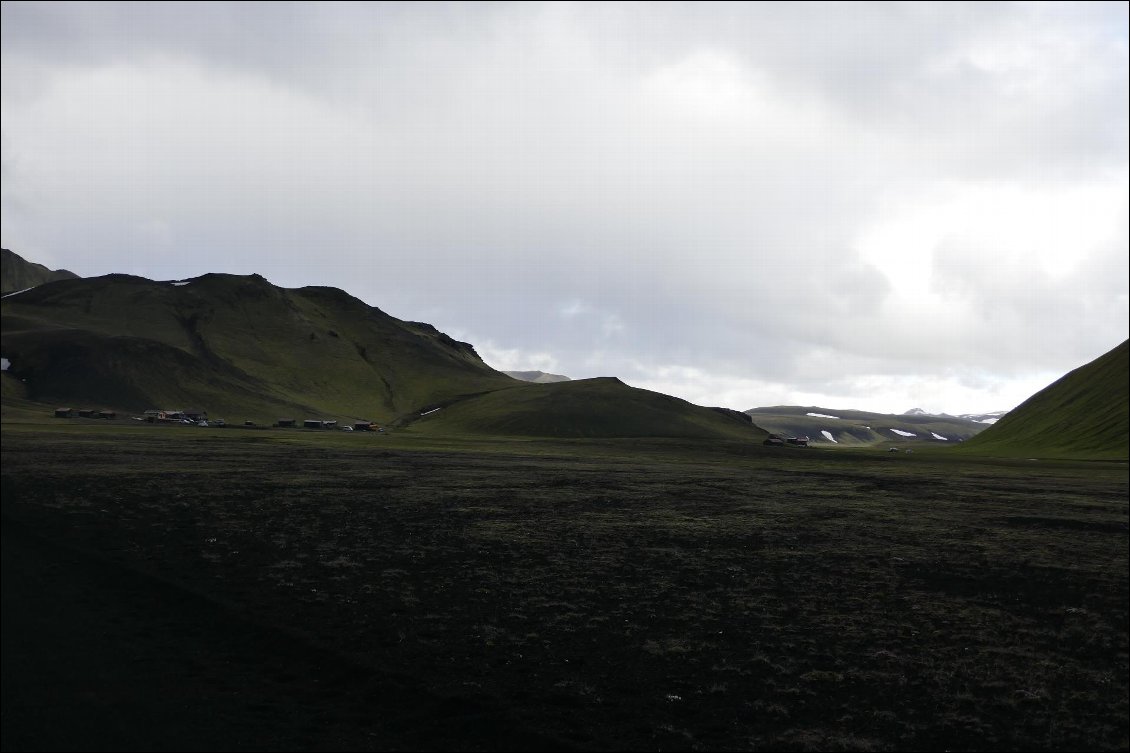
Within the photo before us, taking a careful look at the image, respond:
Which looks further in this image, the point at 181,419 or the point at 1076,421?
the point at 181,419

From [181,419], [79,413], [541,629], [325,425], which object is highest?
[79,413]


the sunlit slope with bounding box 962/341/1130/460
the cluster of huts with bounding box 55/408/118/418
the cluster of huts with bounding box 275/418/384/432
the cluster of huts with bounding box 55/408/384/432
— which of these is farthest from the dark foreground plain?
the cluster of huts with bounding box 275/418/384/432

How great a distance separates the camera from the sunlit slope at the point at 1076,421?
445 ft

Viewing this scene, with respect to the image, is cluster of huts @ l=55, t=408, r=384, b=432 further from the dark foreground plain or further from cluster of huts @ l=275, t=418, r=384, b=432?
the dark foreground plain

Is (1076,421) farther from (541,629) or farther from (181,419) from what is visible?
(181,419)

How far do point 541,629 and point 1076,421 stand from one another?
16813cm

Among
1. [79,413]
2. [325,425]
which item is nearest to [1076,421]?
[325,425]

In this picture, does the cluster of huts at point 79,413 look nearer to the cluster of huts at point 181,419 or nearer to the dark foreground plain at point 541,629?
the cluster of huts at point 181,419

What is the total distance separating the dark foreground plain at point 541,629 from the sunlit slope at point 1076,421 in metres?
118

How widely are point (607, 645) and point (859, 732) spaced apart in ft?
16.7

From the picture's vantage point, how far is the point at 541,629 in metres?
16.4

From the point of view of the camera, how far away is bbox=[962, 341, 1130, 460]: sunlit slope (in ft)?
445

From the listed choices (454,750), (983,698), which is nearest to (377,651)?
(454,750)

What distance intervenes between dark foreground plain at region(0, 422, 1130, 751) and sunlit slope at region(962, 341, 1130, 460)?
118m
